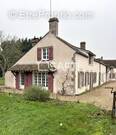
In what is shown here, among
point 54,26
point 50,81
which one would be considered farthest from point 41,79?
point 54,26

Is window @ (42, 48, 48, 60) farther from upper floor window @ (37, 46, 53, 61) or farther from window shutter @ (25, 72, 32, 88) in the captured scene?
window shutter @ (25, 72, 32, 88)

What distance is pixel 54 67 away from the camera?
24.0 m

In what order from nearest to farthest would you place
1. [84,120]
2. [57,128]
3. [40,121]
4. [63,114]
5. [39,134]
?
1. [39,134]
2. [57,128]
3. [40,121]
4. [84,120]
5. [63,114]

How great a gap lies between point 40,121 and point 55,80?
13.8m

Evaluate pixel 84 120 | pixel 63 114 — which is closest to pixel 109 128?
pixel 84 120

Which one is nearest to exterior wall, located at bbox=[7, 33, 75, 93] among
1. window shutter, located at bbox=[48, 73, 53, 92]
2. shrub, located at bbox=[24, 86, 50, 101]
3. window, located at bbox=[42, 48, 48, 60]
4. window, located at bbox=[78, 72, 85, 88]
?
window shutter, located at bbox=[48, 73, 53, 92]

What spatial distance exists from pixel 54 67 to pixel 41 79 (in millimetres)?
1932

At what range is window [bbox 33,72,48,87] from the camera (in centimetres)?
2442

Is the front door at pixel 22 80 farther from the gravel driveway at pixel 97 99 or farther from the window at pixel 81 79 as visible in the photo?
the gravel driveway at pixel 97 99

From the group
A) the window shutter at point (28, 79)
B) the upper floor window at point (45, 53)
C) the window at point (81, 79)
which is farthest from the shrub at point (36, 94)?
the window shutter at point (28, 79)

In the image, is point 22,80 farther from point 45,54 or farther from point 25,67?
point 45,54

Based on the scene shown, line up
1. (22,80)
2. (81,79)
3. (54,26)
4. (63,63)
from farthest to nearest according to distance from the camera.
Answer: (22,80) < (81,79) < (54,26) < (63,63)

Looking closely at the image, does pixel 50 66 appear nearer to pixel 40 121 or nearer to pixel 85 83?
pixel 85 83

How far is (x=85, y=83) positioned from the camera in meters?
27.5
